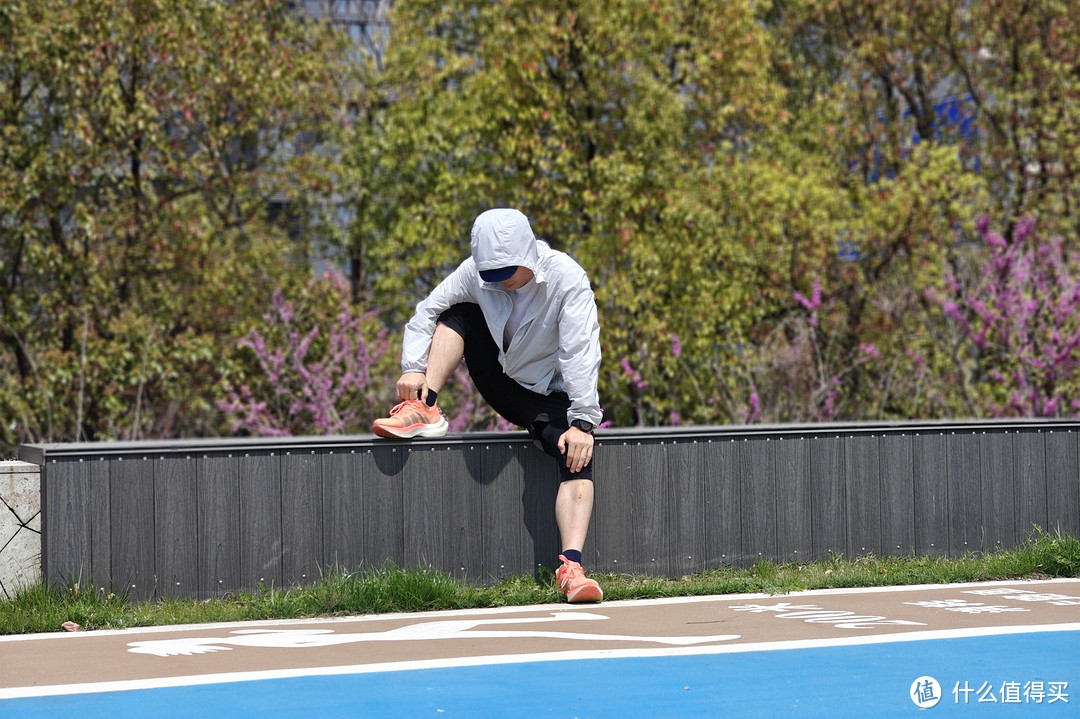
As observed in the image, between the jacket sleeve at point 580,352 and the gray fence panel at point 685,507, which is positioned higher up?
the jacket sleeve at point 580,352

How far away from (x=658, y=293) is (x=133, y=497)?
11683 mm

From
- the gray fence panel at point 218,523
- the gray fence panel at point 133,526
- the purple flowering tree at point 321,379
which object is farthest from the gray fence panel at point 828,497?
the purple flowering tree at point 321,379

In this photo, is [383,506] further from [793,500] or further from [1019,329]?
[1019,329]

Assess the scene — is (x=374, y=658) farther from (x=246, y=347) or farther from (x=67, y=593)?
(x=246, y=347)

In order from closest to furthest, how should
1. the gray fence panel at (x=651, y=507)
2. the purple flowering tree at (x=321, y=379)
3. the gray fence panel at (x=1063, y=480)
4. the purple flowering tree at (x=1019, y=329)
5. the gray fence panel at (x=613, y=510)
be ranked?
the gray fence panel at (x=613, y=510), the gray fence panel at (x=651, y=507), the gray fence panel at (x=1063, y=480), the purple flowering tree at (x=1019, y=329), the purple flowering tree at (x=321, y=379)

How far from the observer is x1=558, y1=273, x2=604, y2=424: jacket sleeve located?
6.79 metres

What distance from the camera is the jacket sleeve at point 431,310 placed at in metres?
7.22

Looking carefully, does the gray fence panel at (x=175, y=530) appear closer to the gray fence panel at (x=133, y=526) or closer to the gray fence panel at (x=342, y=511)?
the gray fence panel at (x=133, y=526)

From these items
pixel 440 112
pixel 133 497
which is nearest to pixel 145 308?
pixel 440 112

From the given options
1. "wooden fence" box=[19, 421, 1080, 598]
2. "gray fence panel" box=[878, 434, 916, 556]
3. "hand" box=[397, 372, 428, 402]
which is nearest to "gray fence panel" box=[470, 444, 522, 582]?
"wooden fence" box=[19, 421, 1080, 598]

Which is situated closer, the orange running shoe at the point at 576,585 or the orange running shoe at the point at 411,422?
the orange running shoe at the point at 576,585

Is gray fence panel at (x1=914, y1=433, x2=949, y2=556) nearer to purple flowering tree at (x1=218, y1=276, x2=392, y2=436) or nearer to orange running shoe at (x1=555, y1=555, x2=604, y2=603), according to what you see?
orange running shoe at (x1=555, y1=555, x2=604, y2=603)

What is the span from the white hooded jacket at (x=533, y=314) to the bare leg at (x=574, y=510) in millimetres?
391

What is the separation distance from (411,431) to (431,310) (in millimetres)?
722
